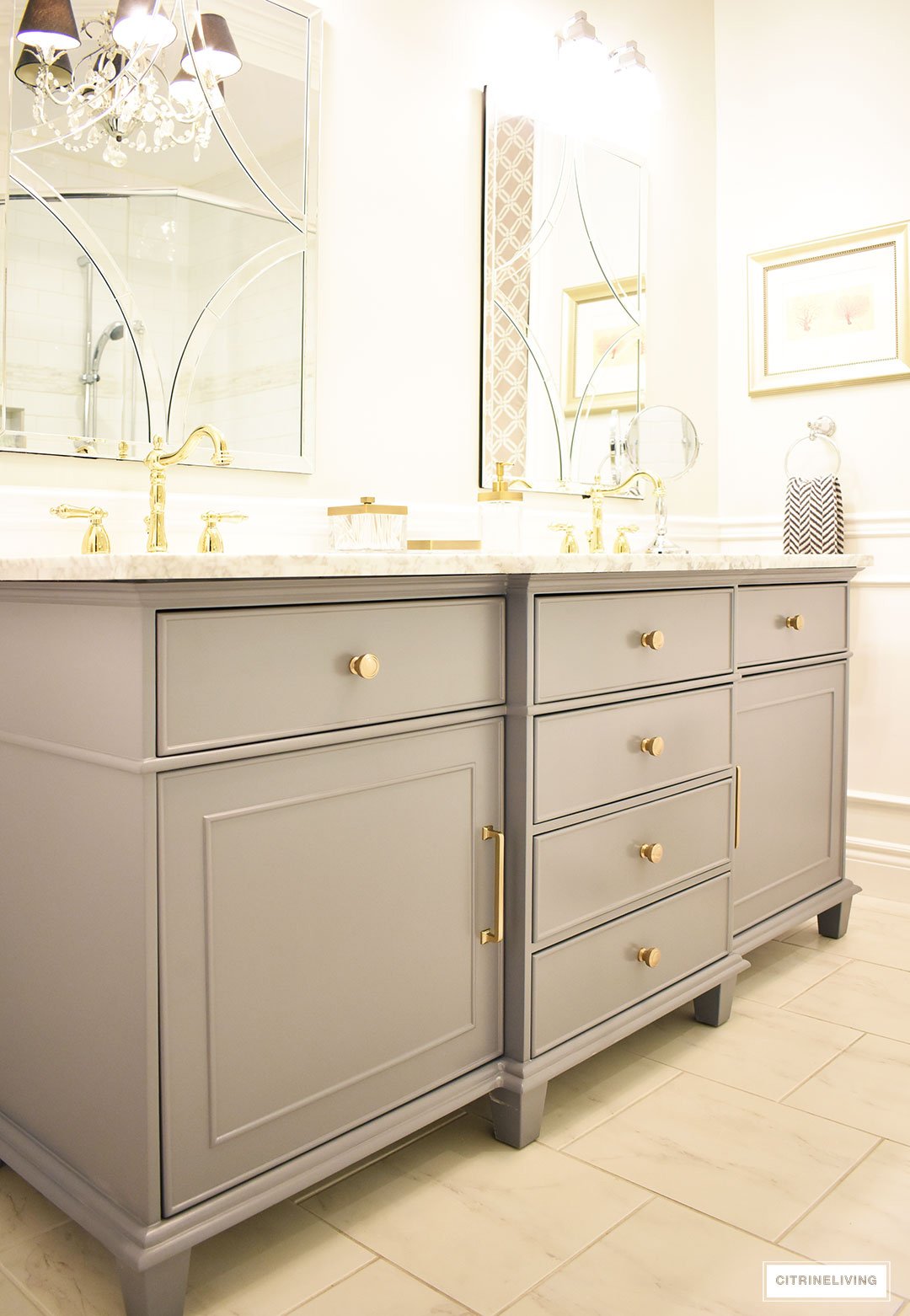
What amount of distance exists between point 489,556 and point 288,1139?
746 mm

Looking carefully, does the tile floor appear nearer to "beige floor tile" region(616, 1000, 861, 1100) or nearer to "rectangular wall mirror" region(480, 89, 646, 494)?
"beige floor tile" region(616, 1000, 861, 1100)

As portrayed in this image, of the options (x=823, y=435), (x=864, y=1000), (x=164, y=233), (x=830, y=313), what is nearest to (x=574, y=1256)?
(x=864, y=1000)

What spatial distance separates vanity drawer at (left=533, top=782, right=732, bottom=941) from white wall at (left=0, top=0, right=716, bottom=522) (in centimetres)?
79

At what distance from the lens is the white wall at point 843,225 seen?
104 inches

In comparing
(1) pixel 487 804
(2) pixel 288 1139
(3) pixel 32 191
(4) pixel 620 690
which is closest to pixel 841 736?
(4) pixel 620 690

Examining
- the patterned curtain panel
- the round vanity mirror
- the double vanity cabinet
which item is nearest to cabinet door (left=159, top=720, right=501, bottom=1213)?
the double vanity cabinet

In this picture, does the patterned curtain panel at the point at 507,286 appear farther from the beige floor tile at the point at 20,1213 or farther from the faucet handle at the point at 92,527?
the beige floor tile at the point at 20,1213

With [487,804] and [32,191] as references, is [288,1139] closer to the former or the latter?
[487,804]

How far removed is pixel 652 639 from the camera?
1685mm

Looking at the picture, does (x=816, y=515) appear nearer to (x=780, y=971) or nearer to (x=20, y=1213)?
(x=780, y=971)

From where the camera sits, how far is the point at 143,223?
1.63 meters

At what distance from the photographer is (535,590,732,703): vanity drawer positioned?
1.52 meters

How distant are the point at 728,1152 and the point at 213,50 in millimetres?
1873

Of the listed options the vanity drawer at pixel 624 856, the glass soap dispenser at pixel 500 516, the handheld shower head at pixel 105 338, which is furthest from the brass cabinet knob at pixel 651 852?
the handheld shower head at pixel 105 338
